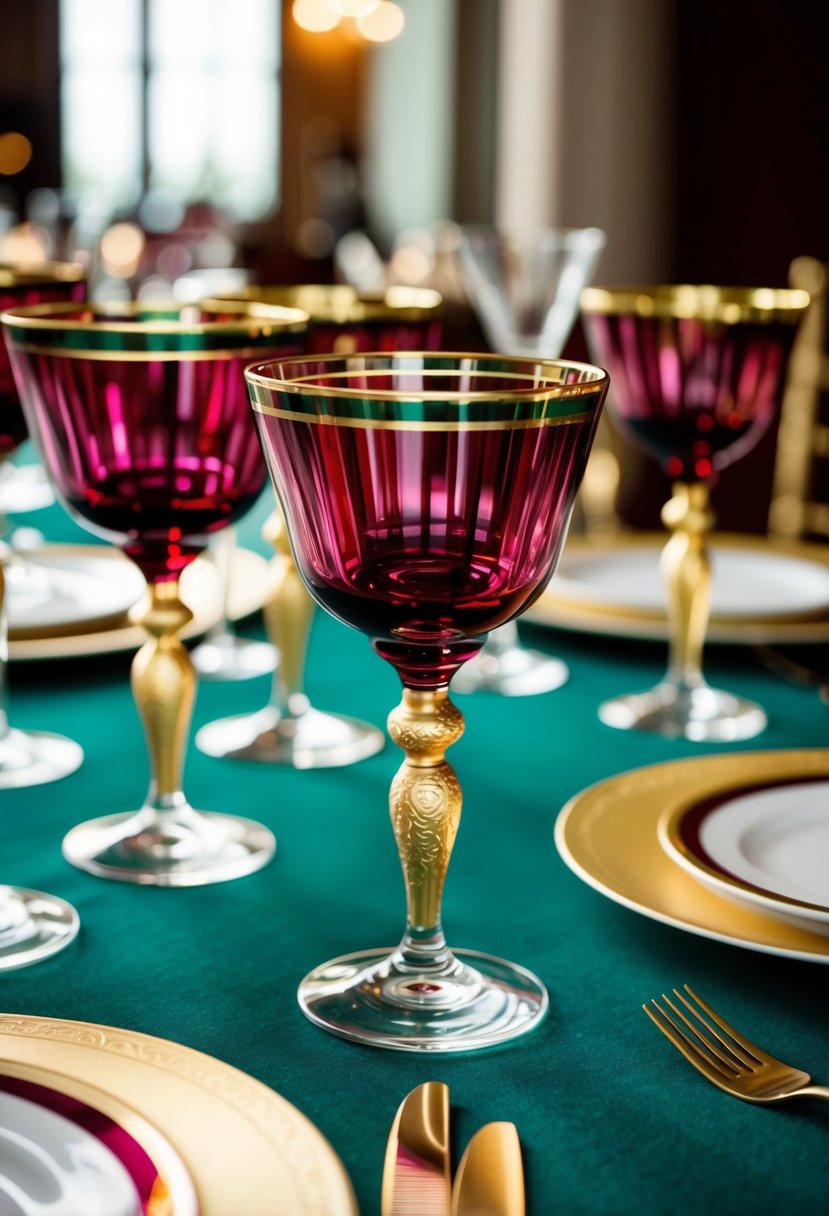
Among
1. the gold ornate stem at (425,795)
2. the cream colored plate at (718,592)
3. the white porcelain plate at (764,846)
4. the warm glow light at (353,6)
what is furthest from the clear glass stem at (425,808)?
the warm glow light at (353,6)

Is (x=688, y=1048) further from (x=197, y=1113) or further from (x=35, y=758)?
(x=35, y=758)

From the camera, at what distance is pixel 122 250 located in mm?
6500

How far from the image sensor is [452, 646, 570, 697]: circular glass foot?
958 millimetres

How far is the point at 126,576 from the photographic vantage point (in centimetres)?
109

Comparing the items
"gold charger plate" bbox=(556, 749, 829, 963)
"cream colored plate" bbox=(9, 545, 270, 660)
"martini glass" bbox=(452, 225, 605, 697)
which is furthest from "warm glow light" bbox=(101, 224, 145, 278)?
"gold charger plate" bbox=(556, 749, 829, 963)

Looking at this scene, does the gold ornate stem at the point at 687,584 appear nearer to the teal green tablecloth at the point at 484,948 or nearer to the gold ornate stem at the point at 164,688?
the teal green tablecloth at the point at 484,948

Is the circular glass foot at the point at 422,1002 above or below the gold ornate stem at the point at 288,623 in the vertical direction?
below

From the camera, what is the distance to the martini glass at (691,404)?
894 millimetres

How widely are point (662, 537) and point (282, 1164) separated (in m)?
0.96

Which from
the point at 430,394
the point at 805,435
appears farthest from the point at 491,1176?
the point at 805,435

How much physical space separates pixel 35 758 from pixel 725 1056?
431 millimetres

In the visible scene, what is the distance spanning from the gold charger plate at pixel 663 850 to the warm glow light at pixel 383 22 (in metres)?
9.02

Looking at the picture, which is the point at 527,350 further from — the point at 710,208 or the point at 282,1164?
the point at 710,208

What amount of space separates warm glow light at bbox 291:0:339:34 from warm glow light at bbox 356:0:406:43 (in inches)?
7.5
